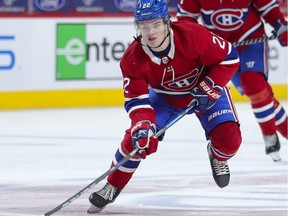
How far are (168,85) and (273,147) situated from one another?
2054 mm

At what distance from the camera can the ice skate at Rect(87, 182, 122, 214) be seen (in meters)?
5.06

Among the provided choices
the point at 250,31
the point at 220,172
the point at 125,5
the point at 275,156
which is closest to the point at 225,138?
the point at 220,172

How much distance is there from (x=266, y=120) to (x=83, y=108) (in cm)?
353

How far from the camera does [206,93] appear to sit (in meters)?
5.11

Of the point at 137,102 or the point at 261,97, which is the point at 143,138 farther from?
the point at 261,97

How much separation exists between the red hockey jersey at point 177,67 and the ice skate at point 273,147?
6.24 ft

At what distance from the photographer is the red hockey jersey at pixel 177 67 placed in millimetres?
4938

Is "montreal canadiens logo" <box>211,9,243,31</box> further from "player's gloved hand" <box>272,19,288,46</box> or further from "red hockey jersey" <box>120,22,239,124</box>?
"red hockey jersey" <box>120,22,239,124</box>

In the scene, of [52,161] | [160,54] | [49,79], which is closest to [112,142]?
[52,161]

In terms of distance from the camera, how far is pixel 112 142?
8.02 metres

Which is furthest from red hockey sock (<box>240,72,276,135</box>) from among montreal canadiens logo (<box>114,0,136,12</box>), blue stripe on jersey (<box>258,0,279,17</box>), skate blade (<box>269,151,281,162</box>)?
montreal canadiens logo (<box>114,0,136,12</box>)

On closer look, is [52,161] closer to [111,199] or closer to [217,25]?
[217,25]

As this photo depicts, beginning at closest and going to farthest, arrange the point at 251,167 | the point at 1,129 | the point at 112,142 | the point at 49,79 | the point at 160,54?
the point at 160,54 → the point at 251,167 → the point at 112,142 → the point at 1,129 → the point at 49,79

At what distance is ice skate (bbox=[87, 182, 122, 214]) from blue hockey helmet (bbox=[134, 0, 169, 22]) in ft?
Result: 2.54
